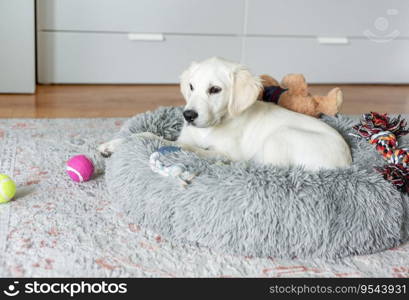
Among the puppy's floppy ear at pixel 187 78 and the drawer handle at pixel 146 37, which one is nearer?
the puppy's floppy ear at pixel 187 78

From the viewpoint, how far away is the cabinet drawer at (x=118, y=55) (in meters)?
4.13

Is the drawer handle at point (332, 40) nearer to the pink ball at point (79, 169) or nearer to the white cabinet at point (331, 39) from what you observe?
the white cabinet at point (331, 39)

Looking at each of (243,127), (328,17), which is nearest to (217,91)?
(243,127)

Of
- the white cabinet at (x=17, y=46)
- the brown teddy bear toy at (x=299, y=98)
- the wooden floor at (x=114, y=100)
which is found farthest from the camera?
the white cabinet at (x=17, y=46)

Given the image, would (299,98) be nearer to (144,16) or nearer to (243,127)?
(243,127)

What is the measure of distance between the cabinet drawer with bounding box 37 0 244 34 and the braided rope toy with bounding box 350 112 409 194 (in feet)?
6.10

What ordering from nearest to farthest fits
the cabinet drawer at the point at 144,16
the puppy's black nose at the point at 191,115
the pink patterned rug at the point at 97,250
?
the pink patterned rug at the point at 97,250 < the puppy's black nose at the point at 191,115 < the cabinet drawer at the point at 144,16

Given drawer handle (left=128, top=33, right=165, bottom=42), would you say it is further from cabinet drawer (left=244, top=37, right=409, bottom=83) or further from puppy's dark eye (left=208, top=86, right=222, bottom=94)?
puppy's dark eye (left=208, top=86, right=222, bottom=94)

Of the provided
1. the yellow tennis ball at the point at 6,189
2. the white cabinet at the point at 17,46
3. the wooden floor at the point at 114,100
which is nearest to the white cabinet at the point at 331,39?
the wooden floor at the point at 114,100

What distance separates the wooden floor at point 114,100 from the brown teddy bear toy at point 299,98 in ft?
3.33

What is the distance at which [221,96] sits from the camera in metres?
2.42

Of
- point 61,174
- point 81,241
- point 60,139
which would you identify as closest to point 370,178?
point 81,241

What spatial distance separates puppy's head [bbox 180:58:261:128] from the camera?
239 cm

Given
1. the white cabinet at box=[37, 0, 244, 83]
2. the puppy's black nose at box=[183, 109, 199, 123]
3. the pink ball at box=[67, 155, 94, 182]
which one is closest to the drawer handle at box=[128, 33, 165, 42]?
the white cabinet at box=[37, 0, 244, 83]
